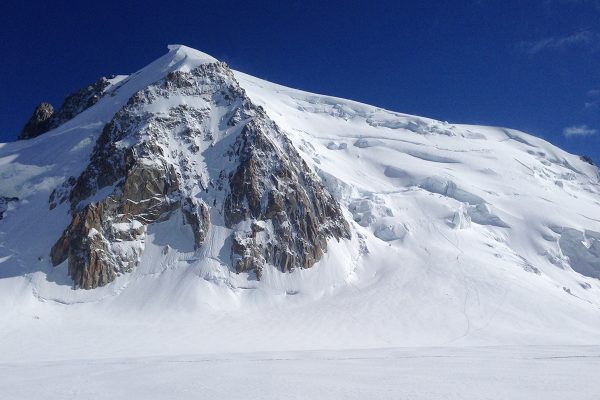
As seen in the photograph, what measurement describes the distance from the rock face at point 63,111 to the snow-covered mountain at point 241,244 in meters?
13.5

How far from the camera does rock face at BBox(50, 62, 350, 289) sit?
185 ft

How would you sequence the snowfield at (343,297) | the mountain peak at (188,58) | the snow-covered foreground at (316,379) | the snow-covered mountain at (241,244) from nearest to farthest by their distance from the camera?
the snow-covered foreground at (316,379), the snowfield at (343,297), the snow-covered mountain at (241,244), the mountain peak at (188,58)

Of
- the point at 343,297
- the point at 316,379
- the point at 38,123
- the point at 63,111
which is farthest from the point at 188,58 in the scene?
the point at 316,379

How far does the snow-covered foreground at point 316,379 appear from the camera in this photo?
20.4 metres

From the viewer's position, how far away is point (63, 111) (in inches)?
3920

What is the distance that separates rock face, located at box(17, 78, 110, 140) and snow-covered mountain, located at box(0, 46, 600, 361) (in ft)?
44.3

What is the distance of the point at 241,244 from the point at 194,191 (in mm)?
9864

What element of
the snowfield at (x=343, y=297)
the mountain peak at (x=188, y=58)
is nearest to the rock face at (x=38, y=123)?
the snowfield at (x=343, y=297)

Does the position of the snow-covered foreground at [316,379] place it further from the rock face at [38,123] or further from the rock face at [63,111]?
the rock face at [38,123]

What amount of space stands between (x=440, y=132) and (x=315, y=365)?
314 ft

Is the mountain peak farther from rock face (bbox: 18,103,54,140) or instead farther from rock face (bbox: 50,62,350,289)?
rock face (bbox: 18,103,54,140)

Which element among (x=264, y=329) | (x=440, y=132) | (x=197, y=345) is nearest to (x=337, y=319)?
(x=264, y=329)

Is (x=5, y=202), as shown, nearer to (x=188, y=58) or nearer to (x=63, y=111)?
(x=188, y=58)

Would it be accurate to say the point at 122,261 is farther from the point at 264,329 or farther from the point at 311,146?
the point at 311,146
